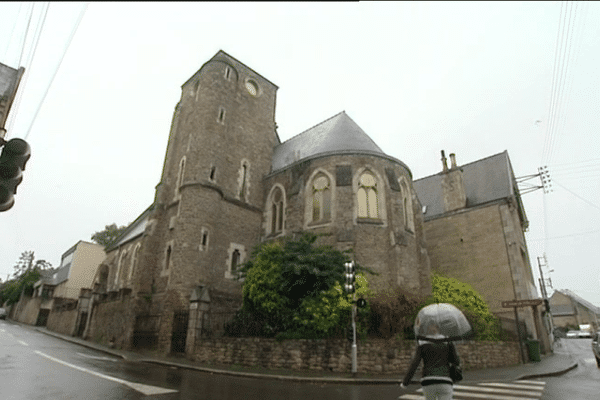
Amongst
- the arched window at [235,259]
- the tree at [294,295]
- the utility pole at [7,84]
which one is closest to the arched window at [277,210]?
the arched window at [235,259]

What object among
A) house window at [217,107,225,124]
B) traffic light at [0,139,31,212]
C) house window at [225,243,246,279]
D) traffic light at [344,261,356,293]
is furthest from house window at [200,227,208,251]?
traffic light at [0,139,31,212]

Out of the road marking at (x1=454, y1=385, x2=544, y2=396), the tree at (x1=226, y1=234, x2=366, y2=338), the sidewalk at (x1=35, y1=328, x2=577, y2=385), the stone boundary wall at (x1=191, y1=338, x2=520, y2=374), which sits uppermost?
the tree at (x1=226, y1=234, x2=366, y2=338)

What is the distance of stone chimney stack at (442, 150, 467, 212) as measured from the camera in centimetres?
2386

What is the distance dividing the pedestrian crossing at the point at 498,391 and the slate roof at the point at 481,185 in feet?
49.2

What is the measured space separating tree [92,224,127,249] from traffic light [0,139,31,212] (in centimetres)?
4809

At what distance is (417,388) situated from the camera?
29.7ft

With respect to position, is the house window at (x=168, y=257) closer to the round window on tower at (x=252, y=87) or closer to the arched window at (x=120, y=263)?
the arched window at (x=120, y=263)

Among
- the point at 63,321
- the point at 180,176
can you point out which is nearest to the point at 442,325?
the point at 180,176

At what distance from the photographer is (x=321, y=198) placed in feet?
63.0

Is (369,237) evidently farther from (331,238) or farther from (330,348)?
(330,348)

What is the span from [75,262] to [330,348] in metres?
39.2

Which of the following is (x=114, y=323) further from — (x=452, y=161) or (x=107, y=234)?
(x=107, y=234)

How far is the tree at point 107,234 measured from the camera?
46969 millimetres

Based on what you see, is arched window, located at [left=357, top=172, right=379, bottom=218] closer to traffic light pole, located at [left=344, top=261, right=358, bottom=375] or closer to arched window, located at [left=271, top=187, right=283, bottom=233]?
arched window, located at [left=271, top=187, right=283, bottom=233]
